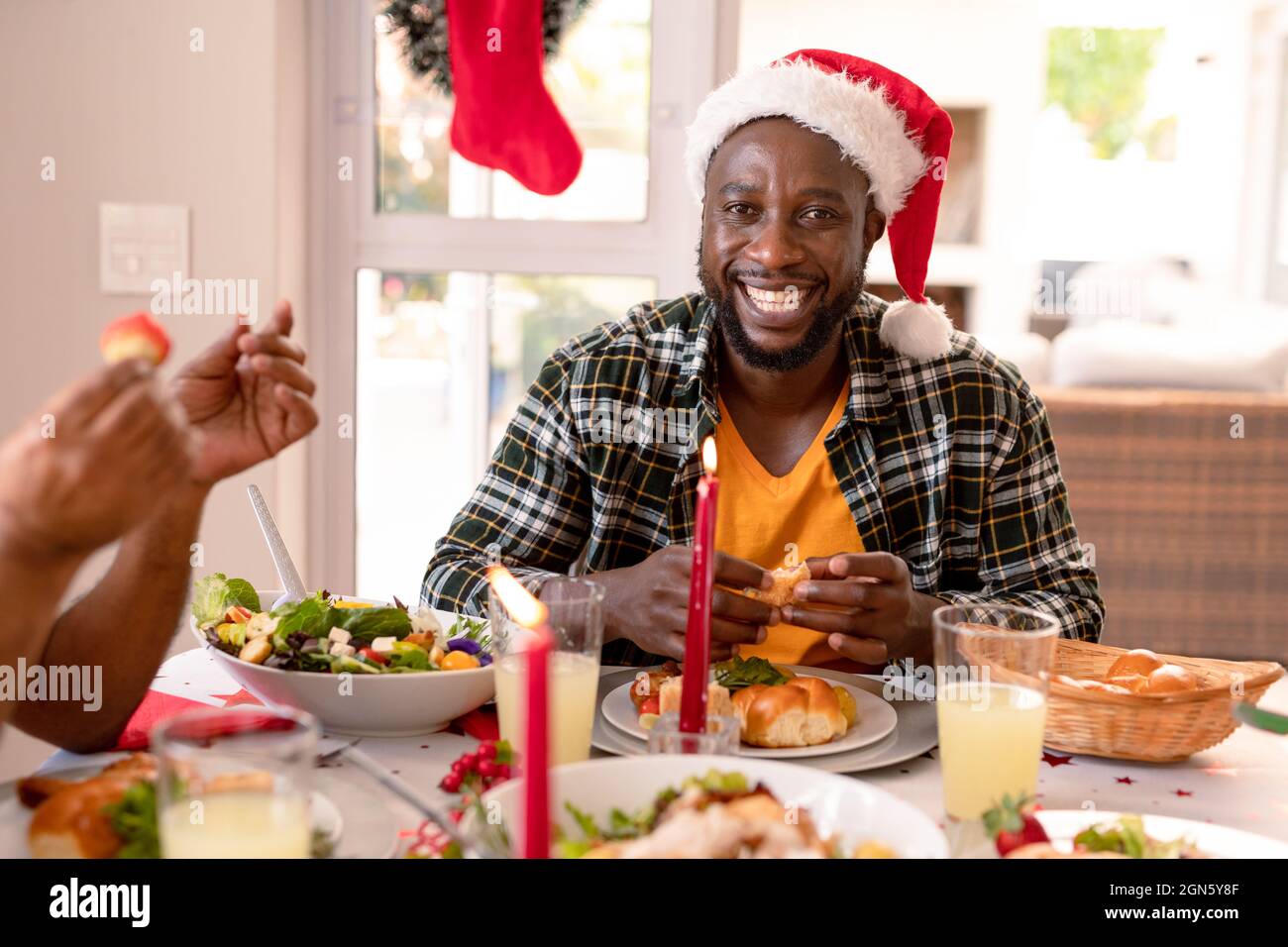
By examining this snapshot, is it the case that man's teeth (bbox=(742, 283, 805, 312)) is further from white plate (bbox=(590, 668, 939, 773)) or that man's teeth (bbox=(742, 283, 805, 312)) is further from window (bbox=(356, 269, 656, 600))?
window (bbox=(356, 269, 656, 600))

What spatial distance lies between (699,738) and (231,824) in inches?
13.9

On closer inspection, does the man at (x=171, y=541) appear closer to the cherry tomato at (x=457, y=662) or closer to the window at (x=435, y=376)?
the cherry tomato at (x=457, y=662)

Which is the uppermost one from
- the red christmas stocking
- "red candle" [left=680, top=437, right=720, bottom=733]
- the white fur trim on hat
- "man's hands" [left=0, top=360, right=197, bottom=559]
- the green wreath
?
the green wreath

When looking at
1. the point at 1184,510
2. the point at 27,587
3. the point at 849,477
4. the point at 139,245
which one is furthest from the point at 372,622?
the point at 1184,510

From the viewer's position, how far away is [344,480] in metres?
2.90

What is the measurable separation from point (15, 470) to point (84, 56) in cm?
203

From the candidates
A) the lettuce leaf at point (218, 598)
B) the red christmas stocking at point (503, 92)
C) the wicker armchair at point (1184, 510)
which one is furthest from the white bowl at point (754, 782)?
the wicker armchair at point (1184, 510)

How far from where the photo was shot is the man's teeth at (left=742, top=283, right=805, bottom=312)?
72.9 inches

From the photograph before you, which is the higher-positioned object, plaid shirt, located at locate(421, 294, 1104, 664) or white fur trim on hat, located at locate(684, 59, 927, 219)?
white fur trim on hat, located at locate(684, 59, 927, 219)

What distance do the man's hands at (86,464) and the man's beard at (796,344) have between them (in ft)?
4.08

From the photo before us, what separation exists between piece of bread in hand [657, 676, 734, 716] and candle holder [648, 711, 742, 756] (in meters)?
0.08

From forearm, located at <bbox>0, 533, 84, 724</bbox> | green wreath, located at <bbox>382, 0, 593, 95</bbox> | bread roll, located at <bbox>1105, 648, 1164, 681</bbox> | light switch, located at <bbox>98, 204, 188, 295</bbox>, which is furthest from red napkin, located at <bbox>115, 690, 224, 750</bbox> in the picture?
green wreath, located at <bbox>382, 0, 593, 95</bbox>

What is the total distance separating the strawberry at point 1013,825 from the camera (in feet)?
2.85

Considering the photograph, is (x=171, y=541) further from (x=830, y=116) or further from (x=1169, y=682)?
(x=830, y=116)
